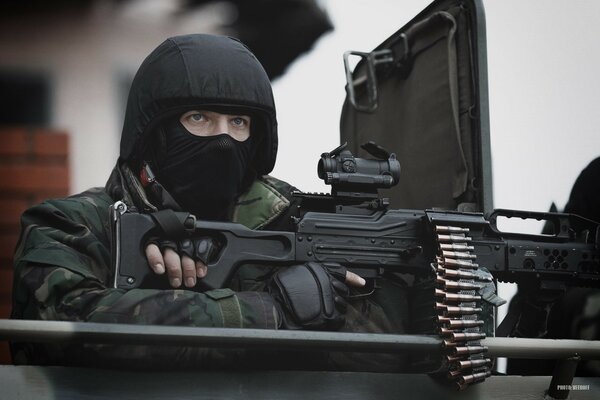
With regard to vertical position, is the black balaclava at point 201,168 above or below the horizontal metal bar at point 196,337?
above

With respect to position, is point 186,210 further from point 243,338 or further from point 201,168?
point 243,338

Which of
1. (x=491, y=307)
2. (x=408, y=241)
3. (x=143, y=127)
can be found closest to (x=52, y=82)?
(x=143, y=127)

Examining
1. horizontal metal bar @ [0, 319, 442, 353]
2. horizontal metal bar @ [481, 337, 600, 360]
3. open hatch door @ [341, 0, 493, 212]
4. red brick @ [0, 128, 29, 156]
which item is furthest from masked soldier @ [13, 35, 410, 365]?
red brick @ [0, 128, 29, 156]

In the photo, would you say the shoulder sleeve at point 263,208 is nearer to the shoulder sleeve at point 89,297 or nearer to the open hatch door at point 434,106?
the shoulder sleeve at point 89,297

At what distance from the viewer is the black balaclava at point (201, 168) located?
2.83 meters

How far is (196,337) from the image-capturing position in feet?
7.20

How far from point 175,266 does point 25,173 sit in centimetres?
167

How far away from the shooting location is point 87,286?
2527 mm

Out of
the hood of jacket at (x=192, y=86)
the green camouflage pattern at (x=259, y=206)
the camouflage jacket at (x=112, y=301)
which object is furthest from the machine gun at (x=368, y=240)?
the hood of jacket at (x=192, y=86)

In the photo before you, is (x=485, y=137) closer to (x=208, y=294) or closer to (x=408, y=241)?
(x=408, y=241)

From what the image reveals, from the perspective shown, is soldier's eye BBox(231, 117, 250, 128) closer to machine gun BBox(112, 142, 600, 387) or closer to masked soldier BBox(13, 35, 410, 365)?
masked soldier BBox(13, 35, 410, 365)

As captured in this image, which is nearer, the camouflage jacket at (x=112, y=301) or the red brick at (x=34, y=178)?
the camouflage jacket at (x=112, y=301)

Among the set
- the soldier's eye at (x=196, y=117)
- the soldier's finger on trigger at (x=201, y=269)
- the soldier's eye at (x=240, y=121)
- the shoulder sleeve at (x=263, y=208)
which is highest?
the soldier's eye at (x=196, y=117)

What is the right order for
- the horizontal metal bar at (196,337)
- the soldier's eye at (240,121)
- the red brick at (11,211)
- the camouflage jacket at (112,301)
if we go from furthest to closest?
the red brick at (11,211)
the soldier's eye at (240,121)
the camouflage jacket at (112,301)
the horizontal metal bar at (196,337)
